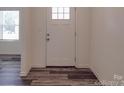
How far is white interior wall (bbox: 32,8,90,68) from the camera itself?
5840mm

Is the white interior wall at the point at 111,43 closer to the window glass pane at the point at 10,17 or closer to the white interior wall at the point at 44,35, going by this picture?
the white interior wall at the point at 44,35

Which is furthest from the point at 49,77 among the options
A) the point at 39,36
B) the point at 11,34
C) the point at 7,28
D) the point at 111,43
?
the point at 7,28

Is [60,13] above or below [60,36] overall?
above

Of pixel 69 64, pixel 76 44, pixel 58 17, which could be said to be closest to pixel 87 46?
pixel 76 44

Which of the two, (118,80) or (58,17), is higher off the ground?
(58,17)

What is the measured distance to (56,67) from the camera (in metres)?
5.98

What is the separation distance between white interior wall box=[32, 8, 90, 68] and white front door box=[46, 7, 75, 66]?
0.47 feet

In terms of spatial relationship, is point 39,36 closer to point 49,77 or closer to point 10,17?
point 49,77

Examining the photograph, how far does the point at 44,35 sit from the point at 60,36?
0.45 meters

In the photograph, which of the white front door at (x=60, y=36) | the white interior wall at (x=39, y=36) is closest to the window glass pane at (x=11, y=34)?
the white interior wall at (x=39, y=36)

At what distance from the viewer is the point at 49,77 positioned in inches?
193

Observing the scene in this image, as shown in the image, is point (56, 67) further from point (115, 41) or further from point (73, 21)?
point (115, 41)

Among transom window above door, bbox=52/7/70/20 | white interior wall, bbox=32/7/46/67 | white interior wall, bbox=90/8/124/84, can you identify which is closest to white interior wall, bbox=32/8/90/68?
white interior wall, bbox=32/7/46/67
